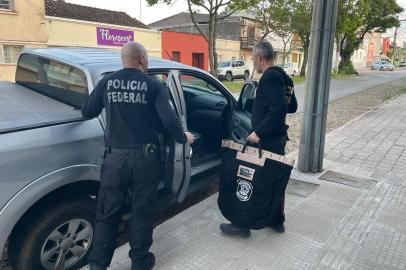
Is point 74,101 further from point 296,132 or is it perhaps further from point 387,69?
point 387,69

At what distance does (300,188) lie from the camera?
4.36 metres

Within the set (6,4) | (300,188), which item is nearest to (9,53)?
(6,4)

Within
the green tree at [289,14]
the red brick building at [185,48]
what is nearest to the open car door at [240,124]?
the red brick building at [185,48]

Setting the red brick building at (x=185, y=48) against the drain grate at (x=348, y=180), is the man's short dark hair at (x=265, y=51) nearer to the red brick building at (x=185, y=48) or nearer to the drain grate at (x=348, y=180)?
the drain grate at (x=348, y=180)

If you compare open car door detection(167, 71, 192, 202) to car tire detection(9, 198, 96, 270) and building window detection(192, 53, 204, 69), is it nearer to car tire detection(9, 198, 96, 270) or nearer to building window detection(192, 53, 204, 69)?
car tire detection(9, 198, 96, 270)

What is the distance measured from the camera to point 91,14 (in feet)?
79.7

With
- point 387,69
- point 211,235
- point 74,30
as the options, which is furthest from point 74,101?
point 387,69

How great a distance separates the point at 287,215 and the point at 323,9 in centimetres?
254

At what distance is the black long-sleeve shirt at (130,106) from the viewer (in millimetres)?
2363

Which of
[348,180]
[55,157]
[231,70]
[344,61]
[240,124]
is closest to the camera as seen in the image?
[55,157]

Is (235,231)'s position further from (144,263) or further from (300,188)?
(300,188)

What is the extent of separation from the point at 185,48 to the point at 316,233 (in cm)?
2746

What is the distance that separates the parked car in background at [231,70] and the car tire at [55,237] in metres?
22.1

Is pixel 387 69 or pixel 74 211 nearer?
pixel 74 211
